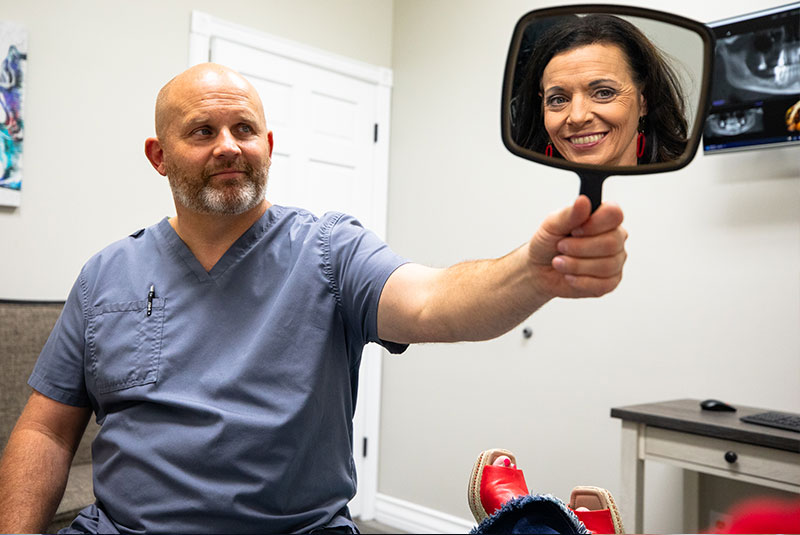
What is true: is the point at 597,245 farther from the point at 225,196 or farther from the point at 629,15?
the point at 225,196

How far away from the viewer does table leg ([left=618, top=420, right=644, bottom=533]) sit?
7.05 ft

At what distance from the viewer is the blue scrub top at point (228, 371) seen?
1119 mm

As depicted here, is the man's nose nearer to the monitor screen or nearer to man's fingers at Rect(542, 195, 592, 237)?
man's fingers at Rect(542, 195, 592, 237)

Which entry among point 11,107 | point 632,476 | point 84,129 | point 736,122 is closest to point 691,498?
point 632,476

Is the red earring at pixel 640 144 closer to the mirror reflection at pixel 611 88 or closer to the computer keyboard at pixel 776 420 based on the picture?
the mirror reflection at pixel 611 88

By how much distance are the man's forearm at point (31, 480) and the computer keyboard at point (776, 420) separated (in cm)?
172

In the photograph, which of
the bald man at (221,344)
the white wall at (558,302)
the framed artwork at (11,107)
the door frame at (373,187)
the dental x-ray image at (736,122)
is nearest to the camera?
the bald man at (221,344)

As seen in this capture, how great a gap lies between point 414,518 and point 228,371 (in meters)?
2.54

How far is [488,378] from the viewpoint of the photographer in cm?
321

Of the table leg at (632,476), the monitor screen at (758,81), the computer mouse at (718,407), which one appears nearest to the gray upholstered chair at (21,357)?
the table leg at (632,476)

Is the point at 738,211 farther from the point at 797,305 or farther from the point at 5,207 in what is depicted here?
the point at 5,207

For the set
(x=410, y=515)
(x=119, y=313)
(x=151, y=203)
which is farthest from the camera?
(x=410, y=515)

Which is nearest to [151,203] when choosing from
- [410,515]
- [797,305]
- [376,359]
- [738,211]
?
[376,359]

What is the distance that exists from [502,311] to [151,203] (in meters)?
2.35
